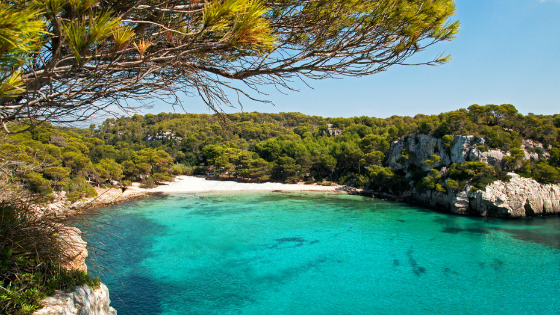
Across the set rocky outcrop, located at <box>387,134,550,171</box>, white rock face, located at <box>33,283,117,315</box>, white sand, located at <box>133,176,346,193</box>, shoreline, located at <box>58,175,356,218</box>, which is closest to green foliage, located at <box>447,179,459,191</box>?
rocky outcrop, located at <box>387,134,550,171</box>

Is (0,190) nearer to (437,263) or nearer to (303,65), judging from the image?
(303,65)

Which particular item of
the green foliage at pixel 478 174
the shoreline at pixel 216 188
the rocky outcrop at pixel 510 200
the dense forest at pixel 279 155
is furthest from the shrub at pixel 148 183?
the green foliage at pixel 478 174

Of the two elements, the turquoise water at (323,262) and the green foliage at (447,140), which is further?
the green foliage at (447,140)

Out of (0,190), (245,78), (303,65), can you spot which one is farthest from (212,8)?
(0,190)

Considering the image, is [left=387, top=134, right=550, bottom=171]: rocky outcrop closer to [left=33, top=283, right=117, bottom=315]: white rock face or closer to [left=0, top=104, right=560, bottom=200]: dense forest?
[left=0, top=104, right=560, bottom=200]: dense forest

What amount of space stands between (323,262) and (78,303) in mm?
8545

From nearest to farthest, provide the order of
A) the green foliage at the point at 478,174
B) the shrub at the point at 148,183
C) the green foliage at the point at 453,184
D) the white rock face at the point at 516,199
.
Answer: the white rock face at the point at 516,199 < the green foliage at the point at 478,174 < the green foliage at the point at 453,184 < the shrub at the point at 148,183

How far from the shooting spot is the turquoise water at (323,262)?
24.8ft

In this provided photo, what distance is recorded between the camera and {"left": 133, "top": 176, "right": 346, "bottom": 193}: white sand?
26.5m

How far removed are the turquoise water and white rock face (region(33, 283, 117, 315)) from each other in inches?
11.8

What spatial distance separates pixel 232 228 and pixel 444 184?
15.5 metres


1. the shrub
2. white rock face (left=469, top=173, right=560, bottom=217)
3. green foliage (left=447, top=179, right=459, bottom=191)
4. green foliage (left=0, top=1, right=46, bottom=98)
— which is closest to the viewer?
green foliage (left=0, top=1, right=46, bottom=98)

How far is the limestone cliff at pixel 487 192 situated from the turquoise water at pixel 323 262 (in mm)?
1094

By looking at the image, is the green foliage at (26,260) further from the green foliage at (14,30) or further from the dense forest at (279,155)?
the dense forest at (279,155)
